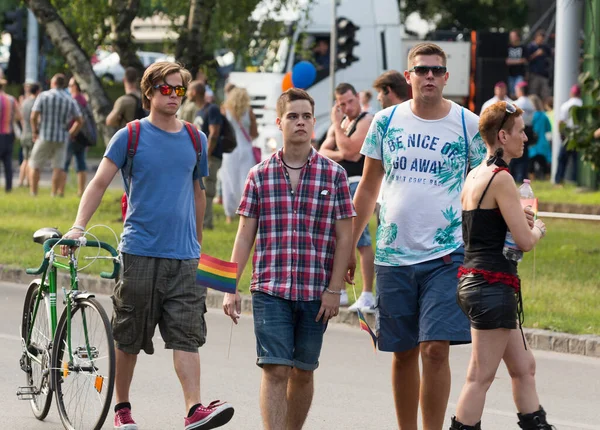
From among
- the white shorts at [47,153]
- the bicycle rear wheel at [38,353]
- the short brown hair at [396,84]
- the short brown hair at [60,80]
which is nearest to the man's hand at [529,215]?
the short brown hair at [396,84]

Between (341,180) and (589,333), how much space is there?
4.38 m

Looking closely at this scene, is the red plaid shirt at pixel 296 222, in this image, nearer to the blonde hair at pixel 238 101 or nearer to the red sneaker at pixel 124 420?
the red sneaker at pixel 124 420

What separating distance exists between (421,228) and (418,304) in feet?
1.19

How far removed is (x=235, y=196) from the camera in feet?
58.5

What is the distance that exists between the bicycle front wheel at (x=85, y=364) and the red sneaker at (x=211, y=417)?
0.42 metres

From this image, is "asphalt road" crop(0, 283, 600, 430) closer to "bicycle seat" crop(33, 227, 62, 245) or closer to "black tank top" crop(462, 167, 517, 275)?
"bicycle seat" crop(33, 227, 62, 245)

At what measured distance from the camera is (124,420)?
21.8ft

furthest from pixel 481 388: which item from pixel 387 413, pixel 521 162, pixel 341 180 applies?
pixel 521 162

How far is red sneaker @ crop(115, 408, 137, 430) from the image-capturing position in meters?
6.62

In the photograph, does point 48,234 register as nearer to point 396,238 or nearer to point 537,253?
point 396,238

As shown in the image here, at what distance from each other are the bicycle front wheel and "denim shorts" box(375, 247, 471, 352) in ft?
4.27

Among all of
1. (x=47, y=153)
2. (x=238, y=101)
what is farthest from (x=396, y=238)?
(x=47, y=153)

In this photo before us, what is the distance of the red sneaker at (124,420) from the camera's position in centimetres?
662

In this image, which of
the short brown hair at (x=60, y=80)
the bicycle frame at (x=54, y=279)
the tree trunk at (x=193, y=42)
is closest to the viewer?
the bicycle frame at (x=54, y=279)
